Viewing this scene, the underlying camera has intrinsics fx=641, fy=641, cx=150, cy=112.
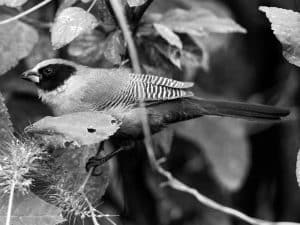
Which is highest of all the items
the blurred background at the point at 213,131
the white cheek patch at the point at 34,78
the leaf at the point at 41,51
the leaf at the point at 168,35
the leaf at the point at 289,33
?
the leaf at the point at 289,33

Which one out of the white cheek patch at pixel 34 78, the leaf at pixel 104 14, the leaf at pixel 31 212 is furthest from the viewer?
the white cheek patch at pixel 34 78

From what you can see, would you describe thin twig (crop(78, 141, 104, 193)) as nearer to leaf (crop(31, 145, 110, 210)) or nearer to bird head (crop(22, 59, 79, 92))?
leaf (crop(31, 145, 110, 210))

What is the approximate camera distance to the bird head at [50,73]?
109 inches

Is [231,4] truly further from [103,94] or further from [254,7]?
[103,94]

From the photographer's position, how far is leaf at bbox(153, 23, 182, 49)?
8.38ft

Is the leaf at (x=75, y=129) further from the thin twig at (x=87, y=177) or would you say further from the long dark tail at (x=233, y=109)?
the long dark tail at (x=233, y=109)

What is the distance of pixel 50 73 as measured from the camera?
281cm

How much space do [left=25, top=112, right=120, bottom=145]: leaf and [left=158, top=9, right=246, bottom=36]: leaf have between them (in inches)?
31.5

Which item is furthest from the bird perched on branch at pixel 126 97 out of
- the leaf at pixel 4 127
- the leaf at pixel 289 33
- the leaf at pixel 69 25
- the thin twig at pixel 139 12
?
the leaf at pixel 289 33

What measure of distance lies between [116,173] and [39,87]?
2.64 ft

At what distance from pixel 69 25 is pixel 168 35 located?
45 cm

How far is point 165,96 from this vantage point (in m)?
2.73

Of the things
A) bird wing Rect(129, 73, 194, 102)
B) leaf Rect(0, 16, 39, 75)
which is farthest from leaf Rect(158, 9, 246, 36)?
leaf Rect(0, 16, 39, 75)

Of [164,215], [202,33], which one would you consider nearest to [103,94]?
[202,33]
